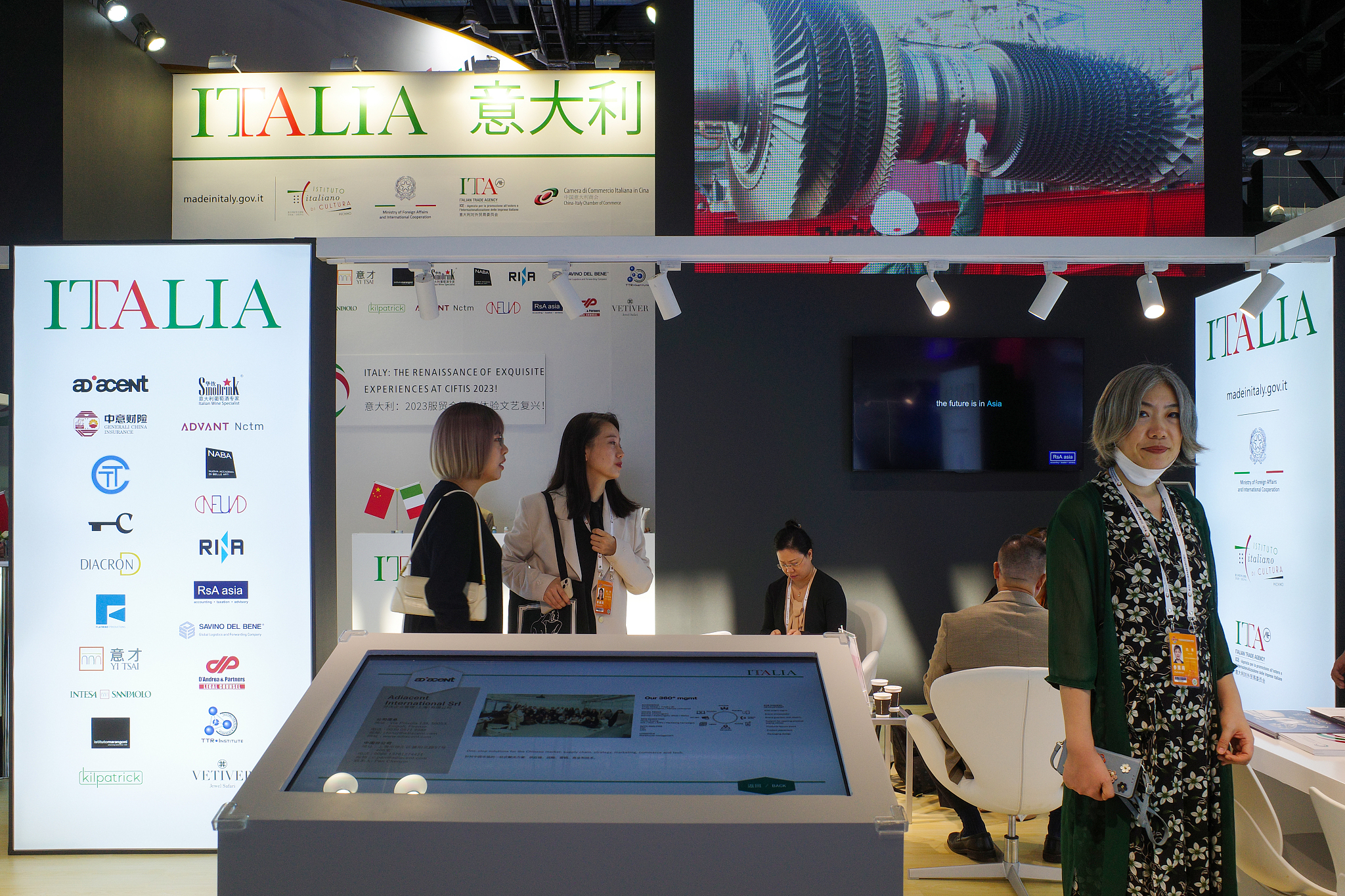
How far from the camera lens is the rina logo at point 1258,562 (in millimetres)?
4008

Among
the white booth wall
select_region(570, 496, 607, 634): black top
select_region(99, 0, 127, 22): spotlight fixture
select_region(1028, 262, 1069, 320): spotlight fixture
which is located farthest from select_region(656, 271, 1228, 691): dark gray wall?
select_region(99, 0, 127, 22): spotlight fixture

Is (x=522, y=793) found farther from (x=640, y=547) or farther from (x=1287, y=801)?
(x=640, y=547)

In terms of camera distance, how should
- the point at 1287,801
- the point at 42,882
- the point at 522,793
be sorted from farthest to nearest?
the point at 42,882
the point at 1287,801
the point at 522,793

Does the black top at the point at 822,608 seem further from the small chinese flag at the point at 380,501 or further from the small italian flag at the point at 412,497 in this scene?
the small chinese flag at the point at 380,501

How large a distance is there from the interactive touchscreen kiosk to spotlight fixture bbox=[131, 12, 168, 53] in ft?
13.8

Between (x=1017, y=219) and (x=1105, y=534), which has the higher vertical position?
(x=1017, y=219)

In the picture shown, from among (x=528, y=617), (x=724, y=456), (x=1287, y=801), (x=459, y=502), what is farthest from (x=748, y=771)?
(x=724, y=456)

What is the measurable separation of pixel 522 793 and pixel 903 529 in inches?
166

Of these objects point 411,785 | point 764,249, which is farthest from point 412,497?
point 411,785

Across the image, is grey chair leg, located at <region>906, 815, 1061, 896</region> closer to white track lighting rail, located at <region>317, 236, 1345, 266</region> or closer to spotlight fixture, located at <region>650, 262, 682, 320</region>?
white track lighting rail, located at <region>317, 236, 1345, 266</region>

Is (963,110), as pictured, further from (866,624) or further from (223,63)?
(223,63)

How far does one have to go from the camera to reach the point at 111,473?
118 inches

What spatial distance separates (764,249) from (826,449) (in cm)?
239

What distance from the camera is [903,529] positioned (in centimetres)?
512
